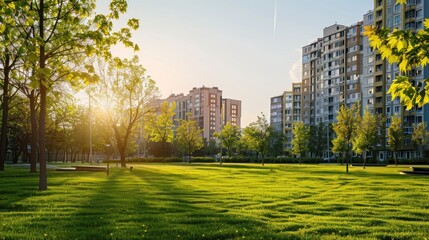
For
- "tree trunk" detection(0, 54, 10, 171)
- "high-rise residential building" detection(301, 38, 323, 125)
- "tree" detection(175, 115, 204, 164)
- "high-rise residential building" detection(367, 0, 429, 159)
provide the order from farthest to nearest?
"high-rise residential building" detection(301, 38, 323, 125)
"high-rise residential building" detection(367, 0, 429, 159)
"tree" detection(175, 115, 204, 164)
"tree trunk" detection(0, 54, 10, 171)

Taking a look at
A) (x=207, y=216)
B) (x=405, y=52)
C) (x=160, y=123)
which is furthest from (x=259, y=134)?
(x=405, y=52)

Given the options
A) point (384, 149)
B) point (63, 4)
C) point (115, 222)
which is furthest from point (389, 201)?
point (384, 149)

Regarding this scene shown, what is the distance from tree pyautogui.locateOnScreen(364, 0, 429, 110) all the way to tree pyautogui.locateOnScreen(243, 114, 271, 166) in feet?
255

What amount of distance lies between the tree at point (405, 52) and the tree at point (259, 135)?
77765mm

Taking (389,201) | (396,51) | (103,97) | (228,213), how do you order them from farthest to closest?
(103,97), (389,201), (228,213), (396,51)

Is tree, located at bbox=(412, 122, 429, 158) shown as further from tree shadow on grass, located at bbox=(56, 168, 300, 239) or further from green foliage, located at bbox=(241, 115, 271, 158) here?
tree shadow on grass, located at bbox=(56, 168, 300, 239)

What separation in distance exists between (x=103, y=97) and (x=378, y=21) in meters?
96.4

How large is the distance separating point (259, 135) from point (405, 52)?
82091 millimetres

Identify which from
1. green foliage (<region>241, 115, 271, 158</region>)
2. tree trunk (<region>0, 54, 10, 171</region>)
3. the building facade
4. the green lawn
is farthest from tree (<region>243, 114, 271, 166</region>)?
the green lawn

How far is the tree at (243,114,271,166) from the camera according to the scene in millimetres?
86588

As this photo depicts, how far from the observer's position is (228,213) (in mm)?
14641

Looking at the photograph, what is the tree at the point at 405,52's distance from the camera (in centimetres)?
812

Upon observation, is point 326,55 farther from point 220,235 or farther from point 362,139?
point 220,235

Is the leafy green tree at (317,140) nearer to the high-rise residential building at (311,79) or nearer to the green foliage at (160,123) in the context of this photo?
the high-rise residential building at (311,79)
